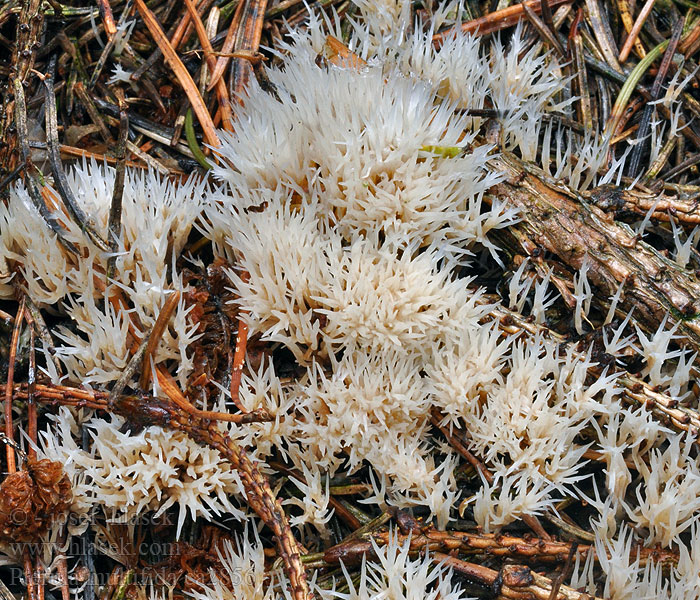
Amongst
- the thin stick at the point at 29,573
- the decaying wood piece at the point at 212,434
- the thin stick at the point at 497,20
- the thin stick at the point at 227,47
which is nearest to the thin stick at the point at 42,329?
the decaying wood piece at the point at 212,434

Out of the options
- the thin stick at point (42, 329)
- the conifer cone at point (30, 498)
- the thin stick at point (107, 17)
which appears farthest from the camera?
the thin stick at point (107, 17)

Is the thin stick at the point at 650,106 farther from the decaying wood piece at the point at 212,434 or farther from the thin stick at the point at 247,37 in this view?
the decaying wood piece at the point at 212,434

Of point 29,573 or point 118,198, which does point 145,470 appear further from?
point 118,198

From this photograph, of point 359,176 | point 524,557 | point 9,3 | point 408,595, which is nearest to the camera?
point 408,595

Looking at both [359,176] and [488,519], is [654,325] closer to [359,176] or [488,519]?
[488,519]

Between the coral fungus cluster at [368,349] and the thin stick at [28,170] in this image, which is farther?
the thin stick at [28,170]

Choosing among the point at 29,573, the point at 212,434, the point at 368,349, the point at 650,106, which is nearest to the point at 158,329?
the point at 212,434

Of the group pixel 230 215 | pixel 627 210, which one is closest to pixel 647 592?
pixel 627 210
